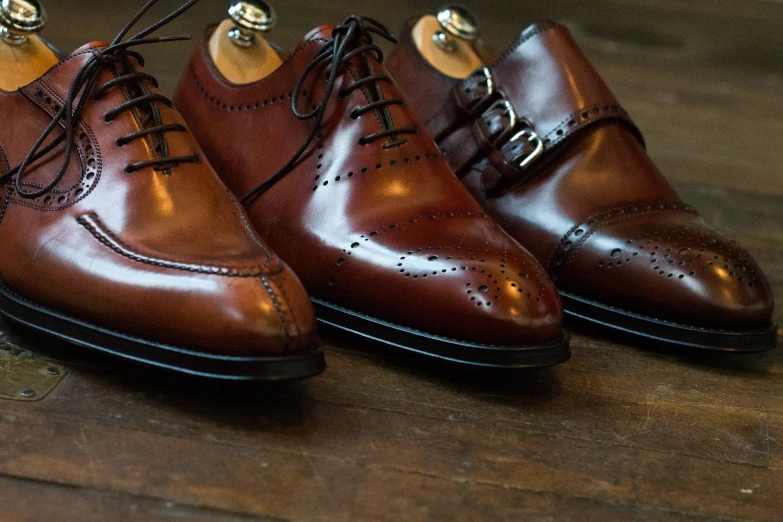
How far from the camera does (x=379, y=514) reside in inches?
31.4

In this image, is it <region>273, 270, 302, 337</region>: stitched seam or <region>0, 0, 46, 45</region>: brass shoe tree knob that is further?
<region>0, 0, 46, 45</region>: brass shoe tree knob

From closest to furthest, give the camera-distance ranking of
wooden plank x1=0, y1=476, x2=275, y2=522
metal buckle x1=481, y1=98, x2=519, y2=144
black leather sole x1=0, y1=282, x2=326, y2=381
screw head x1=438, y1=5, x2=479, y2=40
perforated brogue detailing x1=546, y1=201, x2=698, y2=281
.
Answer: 1. wooden plank x1=0, y1=476, x2=275, y2=522
2. black leather sole x1=0, y1=282, x2=326, y2=381
3. perforated brogue detailing x1=546, y1=201, x2=698, y2=281
4. metal buckle x1=481, y1=98, x2=519, y2=144
5. screw head x1=438, y1=5, x2=479, y2=40

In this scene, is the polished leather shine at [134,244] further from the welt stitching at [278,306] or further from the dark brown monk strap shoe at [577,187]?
the dark brown monk strap shoe at [577,187]

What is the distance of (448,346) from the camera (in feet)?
3.39

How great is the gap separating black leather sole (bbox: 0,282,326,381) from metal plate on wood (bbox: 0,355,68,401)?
4 centimetres

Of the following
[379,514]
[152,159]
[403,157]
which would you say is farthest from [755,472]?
[152,159]

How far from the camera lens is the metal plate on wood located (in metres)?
0.92

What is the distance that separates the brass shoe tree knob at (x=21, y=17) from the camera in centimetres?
112

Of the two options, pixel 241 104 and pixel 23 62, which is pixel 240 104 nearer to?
pixel 241 104

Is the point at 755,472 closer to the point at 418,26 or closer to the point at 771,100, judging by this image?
the point at 418,26

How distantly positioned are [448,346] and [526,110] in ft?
1.51

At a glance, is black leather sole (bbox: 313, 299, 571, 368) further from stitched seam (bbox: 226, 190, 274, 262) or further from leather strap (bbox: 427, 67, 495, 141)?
leather strap (bbox: 427, 67, 495, 141)

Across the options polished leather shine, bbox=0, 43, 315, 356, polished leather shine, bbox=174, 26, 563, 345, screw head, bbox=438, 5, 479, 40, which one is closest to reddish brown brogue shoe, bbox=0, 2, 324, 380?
polished leather shine, bbox=0, 43, 315, 356

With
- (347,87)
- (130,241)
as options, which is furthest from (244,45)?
(130,241)
